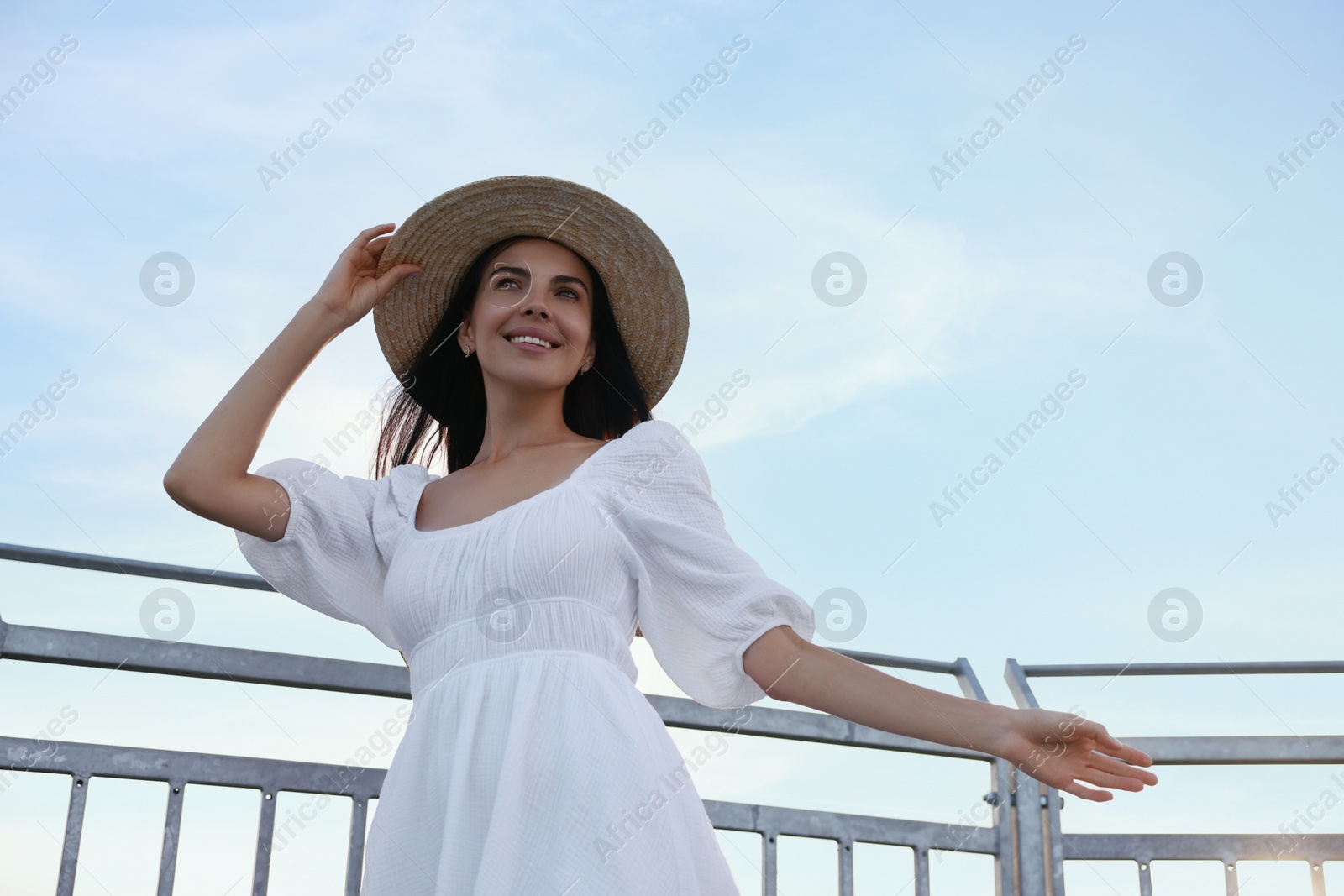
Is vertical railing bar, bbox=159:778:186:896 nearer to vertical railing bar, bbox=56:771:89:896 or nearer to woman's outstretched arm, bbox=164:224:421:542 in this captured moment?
vertical railing bar, bbox=56:771:89:896

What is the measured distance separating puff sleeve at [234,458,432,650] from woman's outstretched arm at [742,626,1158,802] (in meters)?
0.82

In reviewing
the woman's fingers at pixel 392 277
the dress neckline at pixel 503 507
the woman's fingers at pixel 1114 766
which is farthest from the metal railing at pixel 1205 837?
the woman's fingers at pixel 392 277

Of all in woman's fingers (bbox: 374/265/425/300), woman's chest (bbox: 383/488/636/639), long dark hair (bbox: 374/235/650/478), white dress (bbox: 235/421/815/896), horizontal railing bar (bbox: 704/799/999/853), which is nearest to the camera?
white dress (bbox: 235/421/815/896)

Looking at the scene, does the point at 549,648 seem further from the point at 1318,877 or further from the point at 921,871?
the point at 1318,877

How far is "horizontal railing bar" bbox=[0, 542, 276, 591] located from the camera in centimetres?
307

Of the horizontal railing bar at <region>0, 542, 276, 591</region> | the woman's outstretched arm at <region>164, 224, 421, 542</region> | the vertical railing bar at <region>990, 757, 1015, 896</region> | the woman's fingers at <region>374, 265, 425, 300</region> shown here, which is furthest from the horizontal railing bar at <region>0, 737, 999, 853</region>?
the woman's fingers at <region>374, 265, 425, 300</region>

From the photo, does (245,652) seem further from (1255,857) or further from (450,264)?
(1255,857)

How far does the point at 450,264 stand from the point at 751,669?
117 cm

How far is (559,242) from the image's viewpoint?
→ 105 inches

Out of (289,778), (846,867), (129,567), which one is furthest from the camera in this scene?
(846,867)

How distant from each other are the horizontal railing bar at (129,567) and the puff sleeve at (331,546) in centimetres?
80

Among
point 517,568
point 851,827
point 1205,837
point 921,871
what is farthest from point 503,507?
point 1205,837

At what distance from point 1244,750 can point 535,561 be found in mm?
2407

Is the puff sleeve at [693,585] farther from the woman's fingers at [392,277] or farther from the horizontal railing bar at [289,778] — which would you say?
the horizontal railing bar at [289,778]
